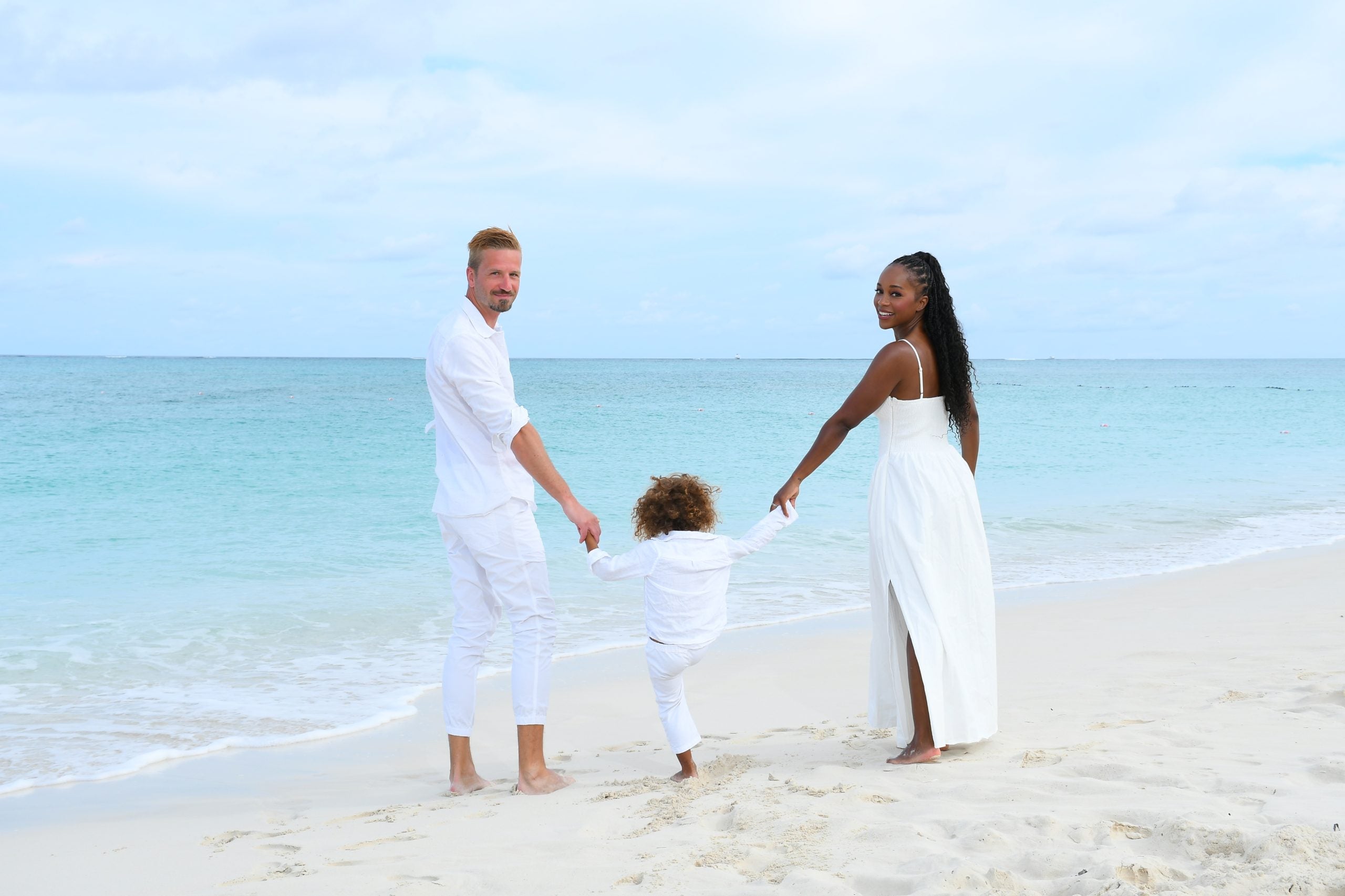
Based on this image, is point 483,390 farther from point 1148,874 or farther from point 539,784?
point 1148,874

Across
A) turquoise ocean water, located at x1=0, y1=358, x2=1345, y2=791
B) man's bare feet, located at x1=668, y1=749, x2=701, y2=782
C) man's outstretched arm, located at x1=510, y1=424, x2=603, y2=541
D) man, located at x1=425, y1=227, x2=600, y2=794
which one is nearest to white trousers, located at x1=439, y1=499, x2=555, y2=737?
man, located at x1=425, y1=227, x2=600, y2=794

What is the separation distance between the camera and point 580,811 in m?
3.41

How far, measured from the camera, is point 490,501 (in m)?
3.65

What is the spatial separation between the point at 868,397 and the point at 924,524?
0.50 metres

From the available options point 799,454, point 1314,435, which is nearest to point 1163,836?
point 799,454

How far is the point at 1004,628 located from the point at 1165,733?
9.92ft

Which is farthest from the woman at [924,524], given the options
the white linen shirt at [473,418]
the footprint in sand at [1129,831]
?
the white linen shirt at [473,418]

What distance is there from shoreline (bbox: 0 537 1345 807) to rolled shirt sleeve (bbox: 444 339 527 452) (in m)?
2.18

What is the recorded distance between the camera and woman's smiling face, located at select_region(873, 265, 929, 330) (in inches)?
144

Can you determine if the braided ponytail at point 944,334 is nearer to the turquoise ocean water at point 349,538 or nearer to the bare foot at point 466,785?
the bare foot at point 466,785

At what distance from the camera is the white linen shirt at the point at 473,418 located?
11.8 ft

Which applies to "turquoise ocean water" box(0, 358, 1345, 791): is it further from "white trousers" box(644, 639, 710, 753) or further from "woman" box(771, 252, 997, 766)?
"woman" box(771, 252, 997, 766)

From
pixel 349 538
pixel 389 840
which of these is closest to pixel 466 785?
pixel 389 840

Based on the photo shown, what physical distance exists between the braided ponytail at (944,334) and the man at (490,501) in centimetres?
140
